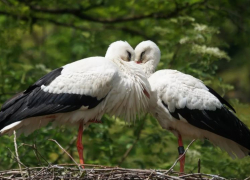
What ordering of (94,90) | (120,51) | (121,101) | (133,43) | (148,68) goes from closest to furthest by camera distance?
(94,90) → (121,101) → (120,51) → (148,68) → (133,43)

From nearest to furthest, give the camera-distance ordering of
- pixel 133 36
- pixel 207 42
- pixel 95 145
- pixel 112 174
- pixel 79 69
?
pixel 112 174, pixel 79 69, pixel 207 42, pixel 95 145, pixel 133 36

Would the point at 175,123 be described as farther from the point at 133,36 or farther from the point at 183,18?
the point at 133,36

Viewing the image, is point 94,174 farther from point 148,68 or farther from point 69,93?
point 148,68

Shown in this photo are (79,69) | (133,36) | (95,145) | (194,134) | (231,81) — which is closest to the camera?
(79,69)

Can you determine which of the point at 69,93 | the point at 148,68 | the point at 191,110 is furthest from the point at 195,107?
the point at 69,93

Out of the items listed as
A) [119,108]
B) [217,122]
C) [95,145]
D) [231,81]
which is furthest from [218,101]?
[231,81]

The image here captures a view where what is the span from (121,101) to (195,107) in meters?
1.06

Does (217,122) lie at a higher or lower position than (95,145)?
higher

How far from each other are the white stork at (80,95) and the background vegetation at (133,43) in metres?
0.94

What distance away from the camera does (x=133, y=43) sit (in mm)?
13625

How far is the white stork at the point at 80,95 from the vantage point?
317 inches

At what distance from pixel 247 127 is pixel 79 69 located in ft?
8.58

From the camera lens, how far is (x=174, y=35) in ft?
35.2

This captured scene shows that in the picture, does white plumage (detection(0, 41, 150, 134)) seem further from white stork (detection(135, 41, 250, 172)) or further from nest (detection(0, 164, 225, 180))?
nest (detection(0, 164, 225, 180))
